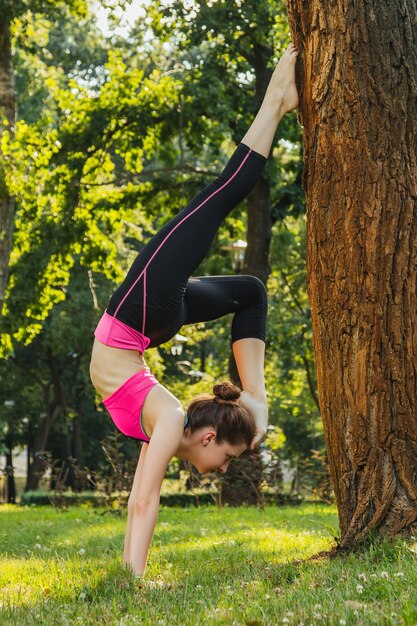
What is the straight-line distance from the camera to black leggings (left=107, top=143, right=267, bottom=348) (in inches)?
188

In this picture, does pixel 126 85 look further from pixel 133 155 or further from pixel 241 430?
pixel 241 430

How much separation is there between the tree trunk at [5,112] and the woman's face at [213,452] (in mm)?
11378

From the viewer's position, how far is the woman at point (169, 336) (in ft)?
15.4

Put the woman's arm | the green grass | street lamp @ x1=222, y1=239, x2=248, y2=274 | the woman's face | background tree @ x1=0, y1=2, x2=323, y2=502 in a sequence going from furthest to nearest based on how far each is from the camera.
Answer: street lamp @ x1=222, y1=239, x2=248, y2=274, background tree @ x1=0, y1=2, x2=323, y2=502, the woman's face, the woman's arm, the green grass

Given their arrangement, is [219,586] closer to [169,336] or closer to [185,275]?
[169,336]

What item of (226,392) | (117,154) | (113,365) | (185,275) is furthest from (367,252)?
(117,154)

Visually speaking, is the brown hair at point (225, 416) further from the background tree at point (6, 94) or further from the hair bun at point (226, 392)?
the background tree at point (6, 94)

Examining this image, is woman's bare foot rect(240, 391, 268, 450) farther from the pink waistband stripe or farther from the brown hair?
the pink waistband stripe

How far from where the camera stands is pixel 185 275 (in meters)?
4.81

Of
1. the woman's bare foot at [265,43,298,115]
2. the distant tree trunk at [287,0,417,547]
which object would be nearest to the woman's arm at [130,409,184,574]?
the distant tree trunk at [287,0,417,547]

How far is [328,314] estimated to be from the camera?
5059 mm

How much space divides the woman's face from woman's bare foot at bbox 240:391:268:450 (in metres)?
0.10

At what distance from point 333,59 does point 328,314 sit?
151 cm

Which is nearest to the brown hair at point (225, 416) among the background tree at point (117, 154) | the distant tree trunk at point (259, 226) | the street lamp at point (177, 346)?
the background tree at point (117, 154)
